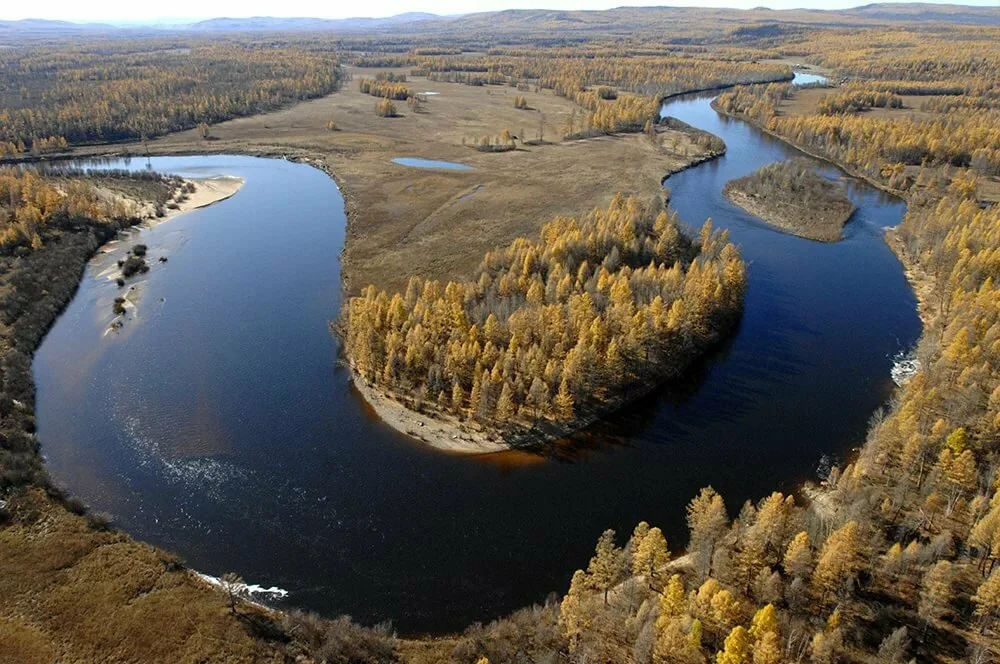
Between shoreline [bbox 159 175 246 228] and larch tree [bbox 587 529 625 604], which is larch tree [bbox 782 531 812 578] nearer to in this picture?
larch tree [bbox 587 529 625 604]

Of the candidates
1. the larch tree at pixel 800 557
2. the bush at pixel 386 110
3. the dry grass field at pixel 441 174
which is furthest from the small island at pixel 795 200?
the bush at pixel 386 110

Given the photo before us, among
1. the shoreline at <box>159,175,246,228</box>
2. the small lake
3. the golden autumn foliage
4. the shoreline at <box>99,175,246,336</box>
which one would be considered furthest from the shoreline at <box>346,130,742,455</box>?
the small lake

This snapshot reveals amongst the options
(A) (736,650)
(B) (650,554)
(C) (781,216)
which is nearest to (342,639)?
(B) (650,554)

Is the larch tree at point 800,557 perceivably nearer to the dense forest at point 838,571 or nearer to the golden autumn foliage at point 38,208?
the dense forest at point 838,571

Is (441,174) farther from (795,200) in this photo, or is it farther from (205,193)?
(795,200)

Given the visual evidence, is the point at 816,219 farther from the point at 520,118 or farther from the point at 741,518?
the point at 520,118

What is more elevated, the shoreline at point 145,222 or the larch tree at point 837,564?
the shoreline at point 145,222
